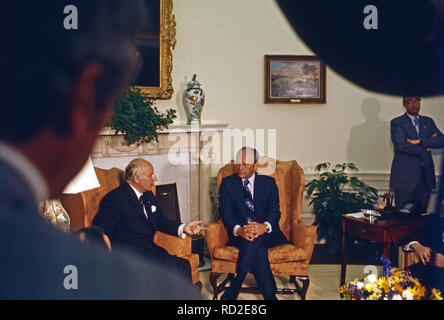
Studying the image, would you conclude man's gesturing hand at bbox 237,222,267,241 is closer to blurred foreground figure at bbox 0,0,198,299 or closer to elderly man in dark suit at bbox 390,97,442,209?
elderly man in dark suit at bbox 390,97,442,209

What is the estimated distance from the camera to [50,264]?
1.00ft

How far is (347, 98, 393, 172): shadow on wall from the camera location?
4672mm

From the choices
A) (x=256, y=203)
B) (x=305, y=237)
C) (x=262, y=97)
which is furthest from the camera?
(x=262, y=97)

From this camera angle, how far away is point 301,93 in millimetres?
4535

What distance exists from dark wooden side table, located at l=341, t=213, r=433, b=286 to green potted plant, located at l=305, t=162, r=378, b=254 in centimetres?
80

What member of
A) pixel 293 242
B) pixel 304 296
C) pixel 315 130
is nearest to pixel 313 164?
pixel 315 130

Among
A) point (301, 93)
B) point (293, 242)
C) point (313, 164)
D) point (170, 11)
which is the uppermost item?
point (170, 11)

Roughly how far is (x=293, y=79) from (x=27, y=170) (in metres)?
4.36

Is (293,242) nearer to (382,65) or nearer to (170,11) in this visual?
(170,11)

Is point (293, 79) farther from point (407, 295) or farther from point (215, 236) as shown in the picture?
point (407, 295)

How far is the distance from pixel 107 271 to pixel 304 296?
2.94m

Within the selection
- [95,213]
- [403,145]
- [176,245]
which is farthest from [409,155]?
[95,213]

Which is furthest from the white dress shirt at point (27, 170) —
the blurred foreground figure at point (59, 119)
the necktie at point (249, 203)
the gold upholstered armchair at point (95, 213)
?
the necktie at point (249, 203)

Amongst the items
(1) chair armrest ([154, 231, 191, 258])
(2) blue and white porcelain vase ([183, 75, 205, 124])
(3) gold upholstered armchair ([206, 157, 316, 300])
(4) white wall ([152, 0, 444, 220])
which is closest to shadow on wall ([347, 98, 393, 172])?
(4) white wall ([152, 0, 444, 220])
